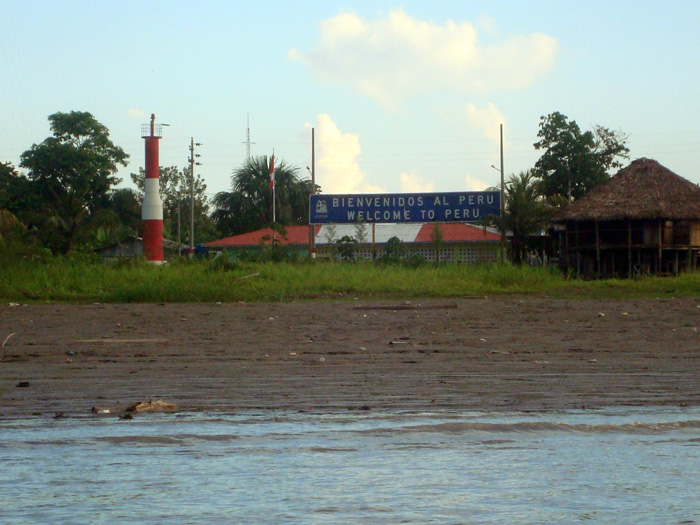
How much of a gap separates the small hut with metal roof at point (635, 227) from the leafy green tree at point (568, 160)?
953cm

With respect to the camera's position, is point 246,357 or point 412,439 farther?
point 246,357

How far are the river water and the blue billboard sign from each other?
24.7 m

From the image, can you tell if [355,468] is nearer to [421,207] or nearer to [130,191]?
[421,207]

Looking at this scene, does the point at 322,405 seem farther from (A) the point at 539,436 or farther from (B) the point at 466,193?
(B) the point at 466,193

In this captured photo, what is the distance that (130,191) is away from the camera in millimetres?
50188

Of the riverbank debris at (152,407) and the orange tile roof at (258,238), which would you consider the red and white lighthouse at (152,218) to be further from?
the riverbank debris at (152,407)

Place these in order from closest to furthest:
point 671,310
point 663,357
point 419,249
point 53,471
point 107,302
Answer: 1. point 53,471
2. point 663,357
3. point 671,310
4. point 107,302
5. point 419,249

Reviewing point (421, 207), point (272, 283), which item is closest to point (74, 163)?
point (421, 207)

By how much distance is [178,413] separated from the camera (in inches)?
263

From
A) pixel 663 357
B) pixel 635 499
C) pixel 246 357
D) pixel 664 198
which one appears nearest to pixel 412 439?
pixel 635 499

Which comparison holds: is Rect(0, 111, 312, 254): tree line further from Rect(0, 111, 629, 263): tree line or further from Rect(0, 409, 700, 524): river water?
Rect(0, 409, 700, 524): river water

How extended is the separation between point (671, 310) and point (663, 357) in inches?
274

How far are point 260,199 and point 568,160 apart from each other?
18.9 m

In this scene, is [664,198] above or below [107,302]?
above
